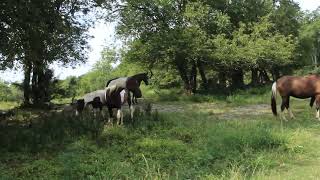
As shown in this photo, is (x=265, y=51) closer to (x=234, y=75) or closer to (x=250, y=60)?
(x=250, y=60)

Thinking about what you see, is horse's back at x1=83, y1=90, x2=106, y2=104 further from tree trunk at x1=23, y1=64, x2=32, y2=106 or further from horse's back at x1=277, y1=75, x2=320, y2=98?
tree trunk at x1=23, y1=64, x2=32, y2=106

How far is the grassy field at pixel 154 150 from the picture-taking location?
28.3 feet

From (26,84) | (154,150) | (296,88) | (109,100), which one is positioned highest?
(26,84)

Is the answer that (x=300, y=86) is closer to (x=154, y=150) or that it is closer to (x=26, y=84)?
(x=154, y=150)

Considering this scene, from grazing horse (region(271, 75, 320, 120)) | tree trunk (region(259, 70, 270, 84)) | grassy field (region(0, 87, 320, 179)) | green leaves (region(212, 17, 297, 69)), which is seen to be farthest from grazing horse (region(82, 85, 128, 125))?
tree trunk (region(259, 70, 270, 84))

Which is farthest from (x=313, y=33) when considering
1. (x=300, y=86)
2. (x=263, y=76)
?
(x=300, y=86)

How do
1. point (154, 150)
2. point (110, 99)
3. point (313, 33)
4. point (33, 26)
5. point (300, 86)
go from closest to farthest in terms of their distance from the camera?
point (154, 150), point (33, 26), point (110, 99), point (300, 86), point (313, 33)

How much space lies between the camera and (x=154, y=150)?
1045 cm

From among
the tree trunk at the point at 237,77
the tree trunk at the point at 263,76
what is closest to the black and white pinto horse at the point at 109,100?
the tree trunk at the point at 237,77

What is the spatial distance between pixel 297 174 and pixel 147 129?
5.07 m

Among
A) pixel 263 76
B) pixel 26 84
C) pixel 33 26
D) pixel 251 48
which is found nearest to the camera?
pixel 33 26

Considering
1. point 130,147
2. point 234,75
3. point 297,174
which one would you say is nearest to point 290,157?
point 297,174

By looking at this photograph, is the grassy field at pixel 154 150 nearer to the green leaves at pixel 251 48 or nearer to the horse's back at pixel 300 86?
the horse's back at pixel 300 86

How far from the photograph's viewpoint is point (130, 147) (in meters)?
10.6
